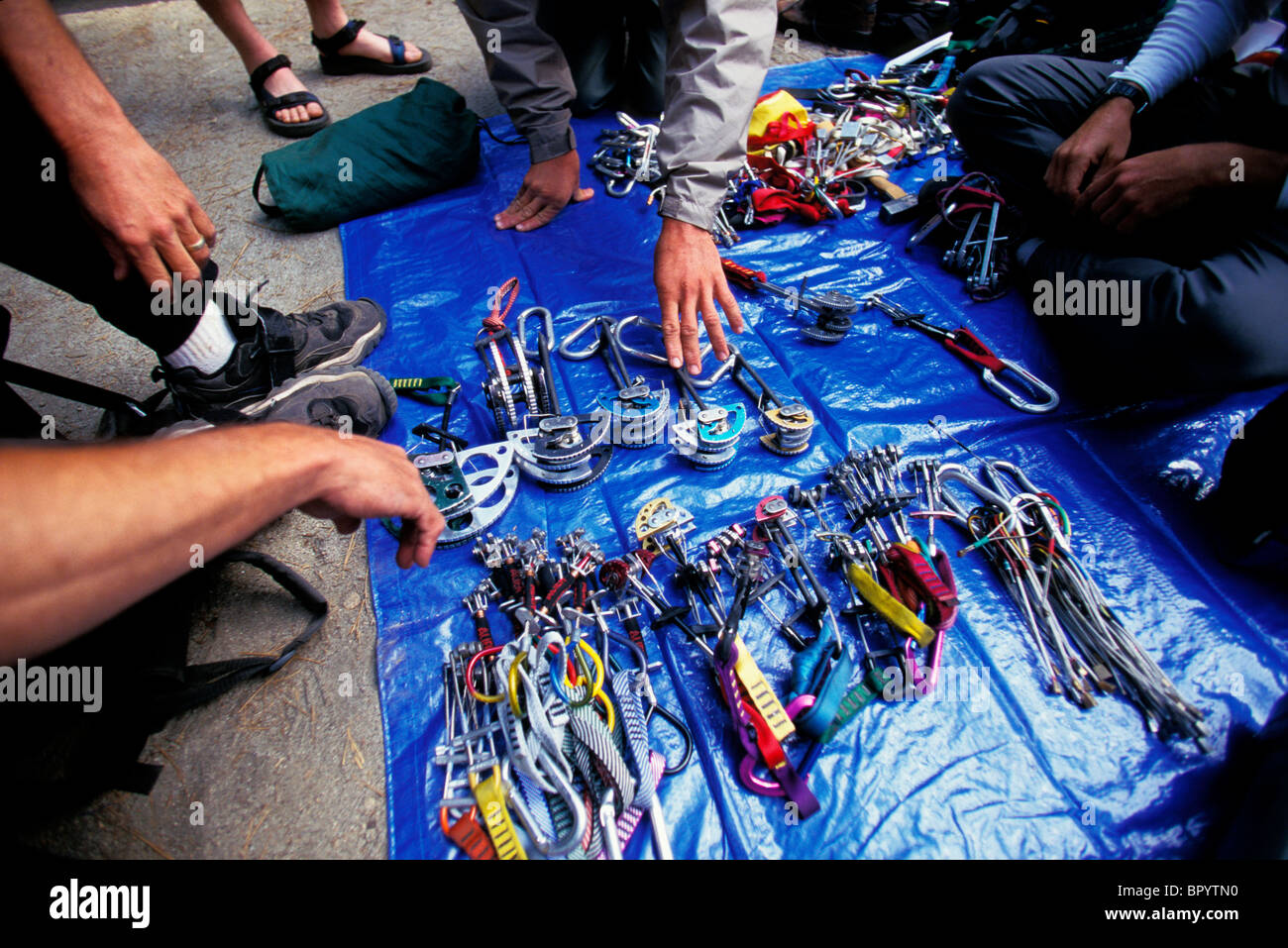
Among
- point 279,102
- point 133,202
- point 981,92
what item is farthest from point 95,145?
point 981,92

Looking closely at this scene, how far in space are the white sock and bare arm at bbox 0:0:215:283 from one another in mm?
Answer: 487

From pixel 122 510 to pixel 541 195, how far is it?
2.97 m

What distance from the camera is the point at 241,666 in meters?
1.95

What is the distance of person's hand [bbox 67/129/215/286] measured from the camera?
1706mm

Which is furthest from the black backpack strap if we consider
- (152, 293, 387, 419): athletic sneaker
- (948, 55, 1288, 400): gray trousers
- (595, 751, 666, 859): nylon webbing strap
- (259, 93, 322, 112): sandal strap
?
(259, 93, 322, 112): sandal strap

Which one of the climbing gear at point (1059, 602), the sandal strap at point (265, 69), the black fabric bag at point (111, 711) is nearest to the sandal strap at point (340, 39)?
the sandal strap at point (265, 69)

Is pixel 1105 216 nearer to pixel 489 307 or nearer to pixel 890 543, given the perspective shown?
pixel 890 543

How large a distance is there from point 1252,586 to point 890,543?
1.16 m

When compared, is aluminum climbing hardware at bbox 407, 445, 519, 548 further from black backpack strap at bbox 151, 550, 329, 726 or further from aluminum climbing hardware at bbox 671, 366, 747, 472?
aluminum climbing hardware at bbox 671, 366, 747, 472

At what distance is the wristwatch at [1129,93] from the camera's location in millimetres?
2875

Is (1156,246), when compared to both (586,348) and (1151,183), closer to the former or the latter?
(1151,183)

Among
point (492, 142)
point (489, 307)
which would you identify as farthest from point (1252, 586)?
point (492, 142)

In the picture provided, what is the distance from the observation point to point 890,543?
Answer: 7.08 feet

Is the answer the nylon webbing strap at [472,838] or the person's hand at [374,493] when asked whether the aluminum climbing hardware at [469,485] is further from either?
the nylon webbing strap at [472,838]
